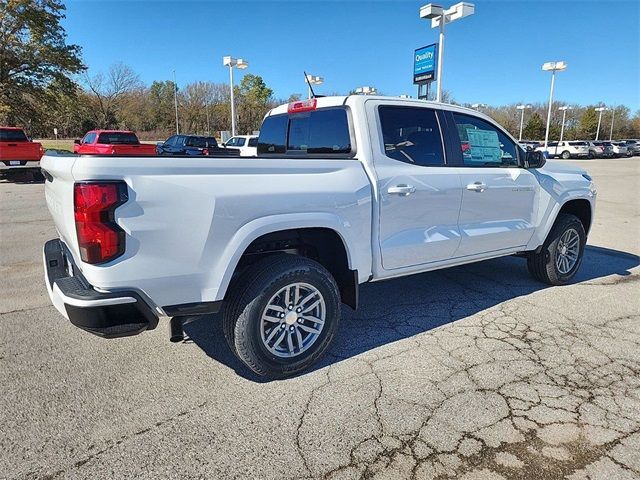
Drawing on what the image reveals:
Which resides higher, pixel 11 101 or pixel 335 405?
pixel 11 101

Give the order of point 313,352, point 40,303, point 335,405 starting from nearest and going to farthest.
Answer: point 335,405 → point 313,352 → point 40,303

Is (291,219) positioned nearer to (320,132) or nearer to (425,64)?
(320,132)

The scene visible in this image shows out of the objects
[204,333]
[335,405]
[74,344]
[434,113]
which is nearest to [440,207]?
[434,113]

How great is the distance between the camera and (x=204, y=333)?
387 centimetres

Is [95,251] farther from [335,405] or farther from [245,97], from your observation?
[245,97]

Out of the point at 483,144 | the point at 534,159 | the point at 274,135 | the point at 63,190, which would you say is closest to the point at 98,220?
the point at 63,190

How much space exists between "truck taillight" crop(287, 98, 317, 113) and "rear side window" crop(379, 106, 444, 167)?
0.70m

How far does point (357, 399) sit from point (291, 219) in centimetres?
127

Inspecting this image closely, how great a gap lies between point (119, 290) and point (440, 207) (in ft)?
8.66

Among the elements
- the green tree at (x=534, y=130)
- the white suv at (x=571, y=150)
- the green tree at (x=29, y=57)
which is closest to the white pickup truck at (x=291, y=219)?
the green tree at (x=29, y=57)

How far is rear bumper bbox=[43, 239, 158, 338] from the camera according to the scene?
2.44 meters

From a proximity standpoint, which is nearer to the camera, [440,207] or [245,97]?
[440,207]

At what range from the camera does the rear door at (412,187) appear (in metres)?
3.51

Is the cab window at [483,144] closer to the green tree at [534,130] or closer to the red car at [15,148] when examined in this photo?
the red car at [15,148]
